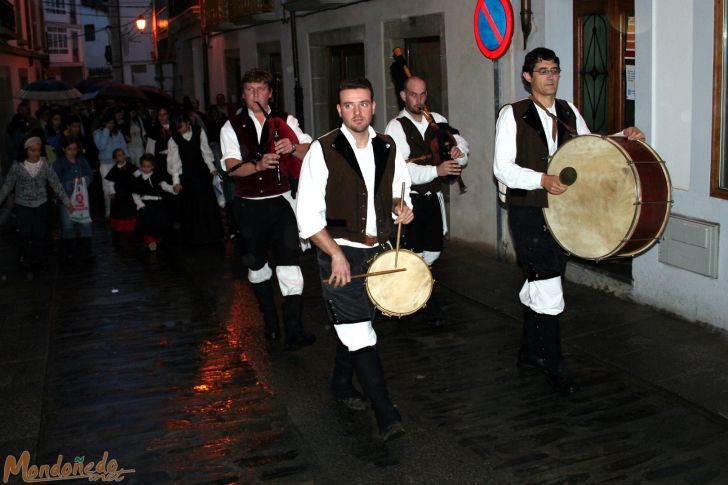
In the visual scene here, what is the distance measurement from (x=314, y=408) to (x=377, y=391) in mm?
771

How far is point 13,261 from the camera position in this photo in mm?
11945

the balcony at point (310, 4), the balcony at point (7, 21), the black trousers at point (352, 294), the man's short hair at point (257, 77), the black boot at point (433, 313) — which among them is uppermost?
the balcony at point (7, 21)

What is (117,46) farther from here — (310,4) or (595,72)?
(595,72)

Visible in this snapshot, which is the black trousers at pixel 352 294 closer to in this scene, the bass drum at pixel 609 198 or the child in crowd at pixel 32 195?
the bass drum at pixel 609 198

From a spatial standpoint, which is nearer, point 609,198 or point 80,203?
point 609,198

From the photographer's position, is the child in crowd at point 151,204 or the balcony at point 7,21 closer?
the child in crowd at point 151,204

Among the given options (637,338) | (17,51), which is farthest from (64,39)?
(637,338)

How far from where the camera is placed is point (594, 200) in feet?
18.5

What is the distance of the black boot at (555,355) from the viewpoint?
5.95m

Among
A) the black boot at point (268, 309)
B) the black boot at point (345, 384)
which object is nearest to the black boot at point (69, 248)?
the black boot at point (268, 309)

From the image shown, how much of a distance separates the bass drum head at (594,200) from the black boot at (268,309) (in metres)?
2.54

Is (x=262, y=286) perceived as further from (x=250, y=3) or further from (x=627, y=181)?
(x=250, y=3)

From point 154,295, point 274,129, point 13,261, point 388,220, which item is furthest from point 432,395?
point 13,261

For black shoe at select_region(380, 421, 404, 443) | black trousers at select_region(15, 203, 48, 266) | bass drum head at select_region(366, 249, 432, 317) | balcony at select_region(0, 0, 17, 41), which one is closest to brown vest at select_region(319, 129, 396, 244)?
bass drum head at select_region(366, 249, 432, 317)
